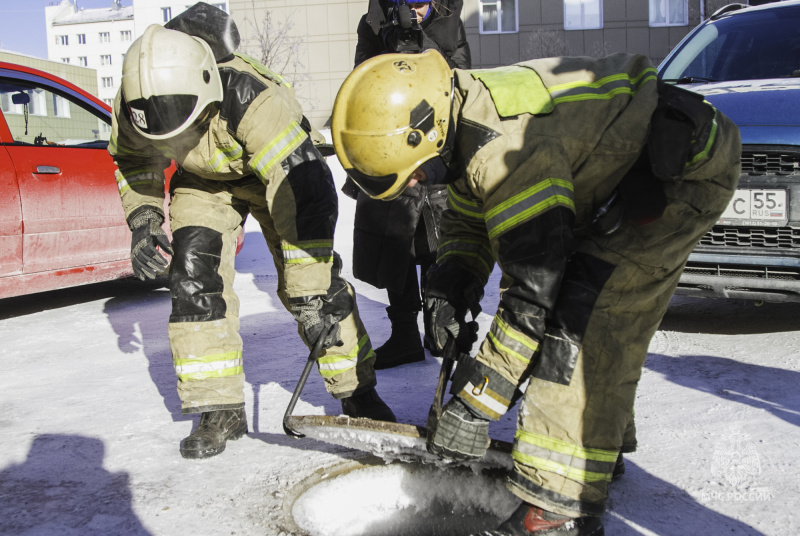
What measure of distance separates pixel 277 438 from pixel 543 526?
4.30ft

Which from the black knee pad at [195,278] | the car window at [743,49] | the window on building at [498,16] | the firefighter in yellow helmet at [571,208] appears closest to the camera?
the firefighter in yellow helmet at [571,208]

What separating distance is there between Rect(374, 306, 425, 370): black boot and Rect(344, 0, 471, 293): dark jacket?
0.19 meters

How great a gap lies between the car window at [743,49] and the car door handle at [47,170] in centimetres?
452

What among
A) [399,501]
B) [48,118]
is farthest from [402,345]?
[48,118]

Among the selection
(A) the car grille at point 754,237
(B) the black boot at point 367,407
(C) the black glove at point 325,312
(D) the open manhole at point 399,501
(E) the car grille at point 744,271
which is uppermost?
(A) the car grille at point 754,237

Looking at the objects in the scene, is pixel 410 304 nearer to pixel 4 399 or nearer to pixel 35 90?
pixel 4 399

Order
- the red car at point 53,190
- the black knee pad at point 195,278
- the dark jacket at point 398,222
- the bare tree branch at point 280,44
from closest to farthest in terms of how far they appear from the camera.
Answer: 1. the black knee pad at point 195,278
2. the dark jacket at point 398,222
3. the red car at point 53,190
4. the bare tree branch at point 280,44

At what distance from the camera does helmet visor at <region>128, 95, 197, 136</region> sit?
2580 millimetres

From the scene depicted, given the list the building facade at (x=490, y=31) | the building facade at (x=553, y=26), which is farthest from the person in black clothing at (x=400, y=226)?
the building facade at (x=553, y=26)

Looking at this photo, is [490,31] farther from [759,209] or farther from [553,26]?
[759,209]

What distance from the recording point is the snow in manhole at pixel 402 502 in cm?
237

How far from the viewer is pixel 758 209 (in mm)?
3773

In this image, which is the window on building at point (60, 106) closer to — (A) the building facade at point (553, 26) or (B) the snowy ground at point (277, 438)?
(B) the snowy ground at point (277, 438)

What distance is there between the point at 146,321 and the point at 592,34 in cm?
1916
